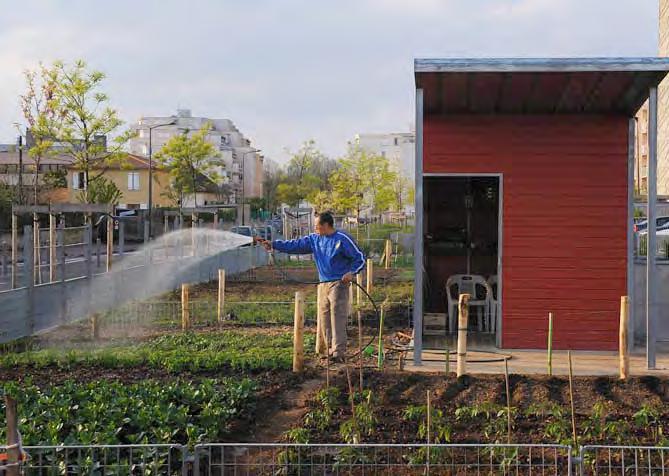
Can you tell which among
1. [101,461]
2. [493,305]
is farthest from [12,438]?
[493,305]

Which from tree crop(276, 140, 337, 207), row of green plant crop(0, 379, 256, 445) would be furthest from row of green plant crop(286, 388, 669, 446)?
tree crop(276, 140, 337, 207)

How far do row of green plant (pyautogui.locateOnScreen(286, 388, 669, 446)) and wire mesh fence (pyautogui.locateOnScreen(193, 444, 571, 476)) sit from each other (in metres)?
0.34

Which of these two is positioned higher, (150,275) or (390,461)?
(150,275)

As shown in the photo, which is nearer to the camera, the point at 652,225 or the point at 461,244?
the point at 652,225

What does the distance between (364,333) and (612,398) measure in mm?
5663

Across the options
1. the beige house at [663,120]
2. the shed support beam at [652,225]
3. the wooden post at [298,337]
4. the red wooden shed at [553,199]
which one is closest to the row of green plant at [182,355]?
the wooden post at [298,337]

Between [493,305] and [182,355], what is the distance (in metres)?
4.84

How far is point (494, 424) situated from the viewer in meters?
7.44

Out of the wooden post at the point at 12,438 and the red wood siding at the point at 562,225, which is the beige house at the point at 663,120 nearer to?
the red wood siding at the point at 562,225

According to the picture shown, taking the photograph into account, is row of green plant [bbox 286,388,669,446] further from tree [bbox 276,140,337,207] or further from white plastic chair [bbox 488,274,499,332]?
tree [bbox 276,140,337,207]

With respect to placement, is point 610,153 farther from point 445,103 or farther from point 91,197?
point 91,197

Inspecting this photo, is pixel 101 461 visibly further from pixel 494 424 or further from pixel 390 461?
pixel 494 424

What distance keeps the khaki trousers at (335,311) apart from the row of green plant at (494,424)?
2395 mm

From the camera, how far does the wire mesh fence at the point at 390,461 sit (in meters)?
6.20
